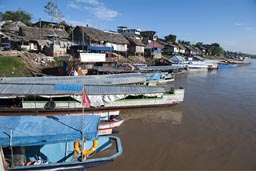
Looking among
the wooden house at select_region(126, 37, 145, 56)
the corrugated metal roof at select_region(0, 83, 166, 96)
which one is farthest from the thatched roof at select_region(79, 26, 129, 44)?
the corrugated metal roof at select_region(0, 83, 166, 96)

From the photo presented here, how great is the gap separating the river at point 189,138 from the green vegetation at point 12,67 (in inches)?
644

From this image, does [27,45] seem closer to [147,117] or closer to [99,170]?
[147,117]

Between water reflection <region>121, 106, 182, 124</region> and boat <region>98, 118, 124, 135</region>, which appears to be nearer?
boat <region>98, 118, 124, 135</region>

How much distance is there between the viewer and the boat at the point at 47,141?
24.5 feet

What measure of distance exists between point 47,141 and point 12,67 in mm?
21615

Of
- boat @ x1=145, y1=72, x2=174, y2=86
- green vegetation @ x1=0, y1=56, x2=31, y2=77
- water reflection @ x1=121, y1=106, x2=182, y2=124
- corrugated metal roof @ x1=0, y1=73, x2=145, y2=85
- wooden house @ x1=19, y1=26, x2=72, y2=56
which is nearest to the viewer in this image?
water reflection @ x1=121, y1=106, x2=182, y2=124

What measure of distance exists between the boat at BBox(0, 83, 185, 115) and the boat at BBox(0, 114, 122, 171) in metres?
6.54

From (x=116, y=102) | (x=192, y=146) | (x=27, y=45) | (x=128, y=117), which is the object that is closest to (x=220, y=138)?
(x=192, y=146)

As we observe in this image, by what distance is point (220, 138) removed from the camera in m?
13.2

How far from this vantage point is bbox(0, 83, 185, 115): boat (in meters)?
14.9

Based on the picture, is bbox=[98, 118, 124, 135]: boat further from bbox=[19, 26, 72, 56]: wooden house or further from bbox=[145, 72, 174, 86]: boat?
bbox=[19, 26, 72, 56]: wooden house

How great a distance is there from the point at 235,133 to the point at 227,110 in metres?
5.67

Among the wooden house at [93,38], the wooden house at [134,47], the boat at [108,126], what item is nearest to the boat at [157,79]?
the boat at [108,126]

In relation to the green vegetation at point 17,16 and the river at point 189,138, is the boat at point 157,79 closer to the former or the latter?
the river at point 189,138
